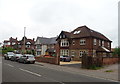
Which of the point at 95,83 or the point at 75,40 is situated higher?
the point at 75,40

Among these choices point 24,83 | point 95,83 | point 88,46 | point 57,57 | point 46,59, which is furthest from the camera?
point 88,46

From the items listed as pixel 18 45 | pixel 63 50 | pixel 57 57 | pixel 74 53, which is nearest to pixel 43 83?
pixel 57 57

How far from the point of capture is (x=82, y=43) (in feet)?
121

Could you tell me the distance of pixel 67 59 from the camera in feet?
107

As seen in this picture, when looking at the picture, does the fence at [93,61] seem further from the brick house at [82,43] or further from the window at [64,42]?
the window at [64,42]

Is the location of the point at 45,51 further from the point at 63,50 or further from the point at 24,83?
the point at 24,83

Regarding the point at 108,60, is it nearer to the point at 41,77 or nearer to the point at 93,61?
the point at 93,61

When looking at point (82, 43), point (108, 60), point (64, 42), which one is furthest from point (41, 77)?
point (64, 42)

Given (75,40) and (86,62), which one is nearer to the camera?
(86,62)

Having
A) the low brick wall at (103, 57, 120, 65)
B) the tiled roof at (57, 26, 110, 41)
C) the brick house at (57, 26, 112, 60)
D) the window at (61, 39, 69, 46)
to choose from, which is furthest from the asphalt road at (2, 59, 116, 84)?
the window at (61, 39, 69, 46)

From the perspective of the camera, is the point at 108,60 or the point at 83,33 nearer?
the point at 108,60

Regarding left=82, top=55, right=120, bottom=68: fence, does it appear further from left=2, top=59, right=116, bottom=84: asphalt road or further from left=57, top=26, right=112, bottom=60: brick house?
left=57, top=26, right=112, bottom=60: brick house

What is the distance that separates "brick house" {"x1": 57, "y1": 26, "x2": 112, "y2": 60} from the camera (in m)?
35.1

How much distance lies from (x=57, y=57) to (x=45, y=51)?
35326 mm
